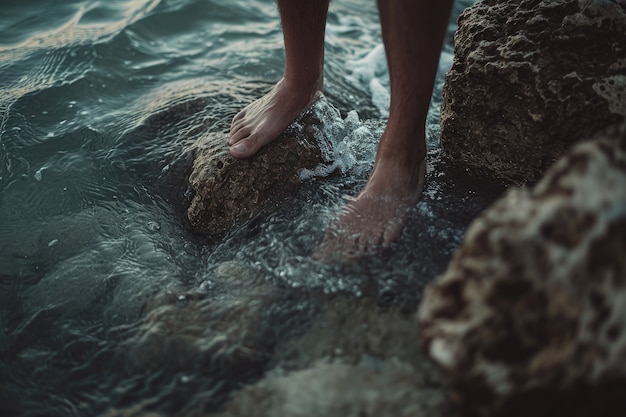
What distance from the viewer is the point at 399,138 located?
6.76ft

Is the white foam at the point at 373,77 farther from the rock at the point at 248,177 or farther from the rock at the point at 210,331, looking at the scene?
the rock at the point at 210,331

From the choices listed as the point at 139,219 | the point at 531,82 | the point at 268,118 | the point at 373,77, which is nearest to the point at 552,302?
the point at 531,82

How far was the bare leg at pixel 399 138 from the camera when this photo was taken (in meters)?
1.77

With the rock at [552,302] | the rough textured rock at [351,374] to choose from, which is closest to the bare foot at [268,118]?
the rough textured rock at [351,374]

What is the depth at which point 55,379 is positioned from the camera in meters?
1.77

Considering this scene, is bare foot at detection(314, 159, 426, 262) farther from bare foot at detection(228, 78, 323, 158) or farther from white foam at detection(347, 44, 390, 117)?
white foam at detection(347, 44, 390, 117)

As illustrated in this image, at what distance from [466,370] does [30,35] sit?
446 centimetres

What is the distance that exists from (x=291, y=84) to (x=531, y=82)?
3.65ft

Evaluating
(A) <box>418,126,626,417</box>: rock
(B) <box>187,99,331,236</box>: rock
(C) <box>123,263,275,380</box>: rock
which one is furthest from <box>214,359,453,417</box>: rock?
(B) <box>187,99,331,236</box>: rock

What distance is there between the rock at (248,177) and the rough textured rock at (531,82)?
0.68 meters

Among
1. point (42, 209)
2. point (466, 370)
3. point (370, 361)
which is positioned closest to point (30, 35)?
point (42, 209)

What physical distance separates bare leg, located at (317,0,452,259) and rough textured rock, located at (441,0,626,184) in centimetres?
38

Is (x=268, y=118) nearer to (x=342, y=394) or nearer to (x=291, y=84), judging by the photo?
(x=291, y=84)

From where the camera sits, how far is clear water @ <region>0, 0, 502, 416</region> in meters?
1.78
